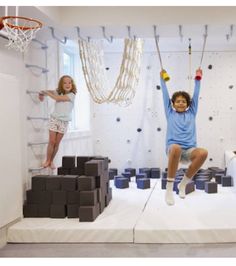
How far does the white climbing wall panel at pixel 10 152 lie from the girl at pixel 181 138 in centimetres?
143

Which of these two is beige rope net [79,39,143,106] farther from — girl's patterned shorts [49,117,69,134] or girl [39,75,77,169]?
girl's patterned shorts [49,117,69,134]

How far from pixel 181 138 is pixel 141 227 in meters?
0.95

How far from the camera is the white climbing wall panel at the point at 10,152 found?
3.83m

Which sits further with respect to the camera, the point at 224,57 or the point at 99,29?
the point at 224,57

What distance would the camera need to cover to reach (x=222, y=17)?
4207 mm

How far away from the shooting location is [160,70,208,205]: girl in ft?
11.6

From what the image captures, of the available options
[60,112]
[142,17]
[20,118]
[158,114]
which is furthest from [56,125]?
[158,114]

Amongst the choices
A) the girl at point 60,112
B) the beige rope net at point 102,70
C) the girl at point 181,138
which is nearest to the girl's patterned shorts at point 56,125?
the girl at point 60,112

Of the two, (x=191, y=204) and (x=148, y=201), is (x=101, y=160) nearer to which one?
(x=148, y=201)

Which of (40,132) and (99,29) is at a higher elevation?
(99,29)
